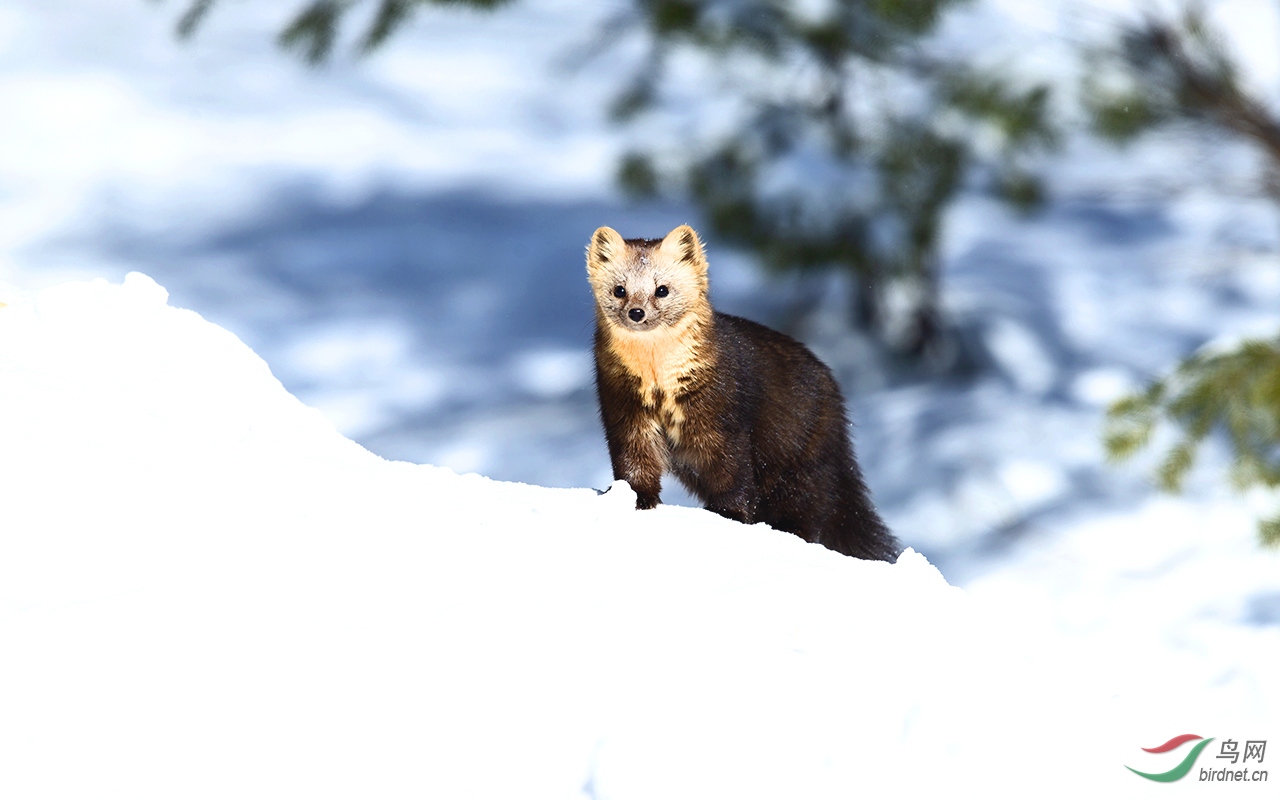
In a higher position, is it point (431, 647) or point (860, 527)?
point (860, 527)

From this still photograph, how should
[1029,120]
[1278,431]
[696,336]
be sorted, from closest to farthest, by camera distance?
1. [696,336]
2. [1278,431]
3. [1029,120]

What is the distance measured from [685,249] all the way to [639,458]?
65 cm

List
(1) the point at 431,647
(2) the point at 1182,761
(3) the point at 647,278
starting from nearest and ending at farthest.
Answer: (1) the point at 431,647 < (2) the point at 1182,761 < (3) the point at 647,278

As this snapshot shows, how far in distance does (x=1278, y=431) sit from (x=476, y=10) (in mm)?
4614

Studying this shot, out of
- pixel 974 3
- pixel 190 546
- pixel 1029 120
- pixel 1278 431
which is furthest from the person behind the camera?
pixel 974 3

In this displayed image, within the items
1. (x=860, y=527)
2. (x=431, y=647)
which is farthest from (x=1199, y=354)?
(x=431, y=647)

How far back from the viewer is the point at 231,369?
171 inches

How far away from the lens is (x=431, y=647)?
3100 millimetres

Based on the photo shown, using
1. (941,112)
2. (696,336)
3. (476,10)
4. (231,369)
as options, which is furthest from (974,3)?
(231,369)

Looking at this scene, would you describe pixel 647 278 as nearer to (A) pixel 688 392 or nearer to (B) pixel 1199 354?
(A) pixel 688 392

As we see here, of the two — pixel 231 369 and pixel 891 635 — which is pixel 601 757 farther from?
pixel 231 369

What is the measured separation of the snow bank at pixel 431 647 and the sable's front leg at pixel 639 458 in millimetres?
416

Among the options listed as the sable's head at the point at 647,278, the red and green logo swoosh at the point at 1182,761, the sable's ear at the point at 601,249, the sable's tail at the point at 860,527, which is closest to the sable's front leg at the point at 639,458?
the sable's head at the point at 647,278

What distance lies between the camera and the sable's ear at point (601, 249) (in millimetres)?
4422
